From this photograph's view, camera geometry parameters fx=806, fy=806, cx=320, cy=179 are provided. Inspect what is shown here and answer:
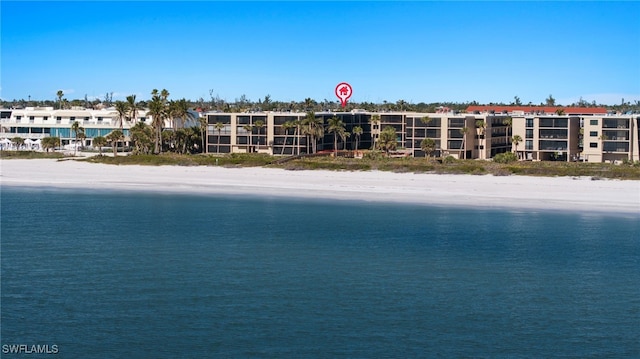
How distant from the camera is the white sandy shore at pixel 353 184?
2709 inches

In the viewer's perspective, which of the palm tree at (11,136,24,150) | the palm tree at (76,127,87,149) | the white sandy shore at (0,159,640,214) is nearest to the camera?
the white sandy shore at (0,159,640,214)

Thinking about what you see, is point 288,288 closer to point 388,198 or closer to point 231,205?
point 231,205

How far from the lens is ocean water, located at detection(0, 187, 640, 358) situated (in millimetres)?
29953

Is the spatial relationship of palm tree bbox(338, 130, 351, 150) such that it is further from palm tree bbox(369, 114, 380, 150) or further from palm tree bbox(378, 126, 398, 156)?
palm tree bbox(378, 126, 398, 156)

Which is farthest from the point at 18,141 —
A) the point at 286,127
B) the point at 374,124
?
the point at 374,124

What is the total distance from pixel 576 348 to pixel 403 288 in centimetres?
988

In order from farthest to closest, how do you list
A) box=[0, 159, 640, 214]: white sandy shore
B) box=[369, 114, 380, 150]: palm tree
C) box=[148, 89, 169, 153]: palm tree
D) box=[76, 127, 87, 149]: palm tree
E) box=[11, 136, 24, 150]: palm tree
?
box=[369, 114, 380, 150]: palm tree
box=[11, 136, 24, 150]: palm tree
box=[76, 127, 87, 149]: palm tree
box=[148, 89, 169, 153]: palm tree
box=[0, 159, 640, 214]: white sandy shore

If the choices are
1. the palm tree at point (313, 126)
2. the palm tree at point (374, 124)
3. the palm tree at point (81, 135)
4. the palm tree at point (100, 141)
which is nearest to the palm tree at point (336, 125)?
the palm tree at point (313, 126)

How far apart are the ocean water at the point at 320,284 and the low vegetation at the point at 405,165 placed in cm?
2105

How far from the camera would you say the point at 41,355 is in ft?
92.9

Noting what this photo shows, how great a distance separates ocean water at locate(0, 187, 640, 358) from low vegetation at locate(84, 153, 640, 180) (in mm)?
21049

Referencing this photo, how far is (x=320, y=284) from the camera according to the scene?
38031 millimetres

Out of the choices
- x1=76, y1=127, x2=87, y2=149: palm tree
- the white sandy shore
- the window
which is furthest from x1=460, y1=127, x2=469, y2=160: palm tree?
x1=76, y1=127, x2=87, y2=149: palm tree

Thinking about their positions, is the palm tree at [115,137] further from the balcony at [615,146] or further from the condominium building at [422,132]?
the balcony at [615,146]
